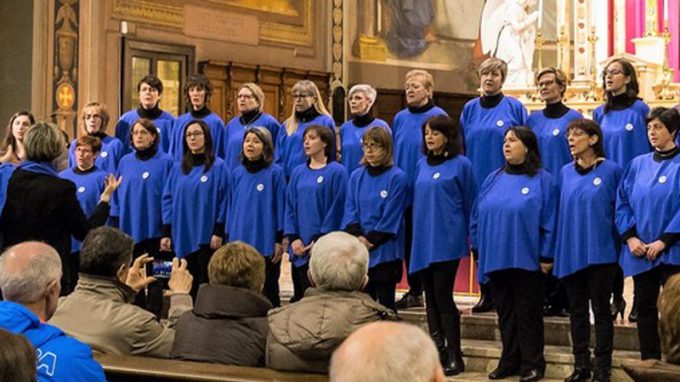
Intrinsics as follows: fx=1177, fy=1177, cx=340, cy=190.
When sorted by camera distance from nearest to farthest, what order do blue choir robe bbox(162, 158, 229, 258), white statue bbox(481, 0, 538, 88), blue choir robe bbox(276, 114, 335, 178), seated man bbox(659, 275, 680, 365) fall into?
1. seated man bbox(659, 275, 680, 365)
2. blue choir robe bbox(162, 158, 229, 258)
3. blue choir robe bbox(276, 114, 335, 178)
4. white statue bbox(481, 0, 538, 88)

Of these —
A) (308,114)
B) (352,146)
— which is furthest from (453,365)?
(308,114)

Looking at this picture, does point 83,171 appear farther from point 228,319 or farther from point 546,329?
point 228,319

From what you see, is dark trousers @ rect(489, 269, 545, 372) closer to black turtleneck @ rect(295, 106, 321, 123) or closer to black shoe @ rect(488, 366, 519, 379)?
black shoe @ rect(488, 366, 519, 379)

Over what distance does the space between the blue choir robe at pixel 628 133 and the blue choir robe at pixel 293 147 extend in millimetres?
1778

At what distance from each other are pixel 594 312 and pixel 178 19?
866 centimetres

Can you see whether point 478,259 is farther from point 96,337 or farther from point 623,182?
point 96,337

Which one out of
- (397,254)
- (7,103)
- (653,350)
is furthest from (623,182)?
(7,103)

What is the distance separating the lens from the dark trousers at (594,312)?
551 cm

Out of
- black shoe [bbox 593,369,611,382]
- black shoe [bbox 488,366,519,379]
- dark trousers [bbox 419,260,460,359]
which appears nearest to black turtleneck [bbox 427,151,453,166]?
dark trousers [bbox 419,260,460,359]

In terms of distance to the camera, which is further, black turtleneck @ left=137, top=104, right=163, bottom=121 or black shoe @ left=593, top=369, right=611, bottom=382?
black turtleneck @ left=137, top=104, right=163, bottom=121

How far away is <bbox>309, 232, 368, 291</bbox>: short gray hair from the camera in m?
4.32

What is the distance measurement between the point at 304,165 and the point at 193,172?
716mm

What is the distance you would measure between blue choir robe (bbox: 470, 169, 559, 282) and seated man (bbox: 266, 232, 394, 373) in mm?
1472

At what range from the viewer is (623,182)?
18.3 feet
